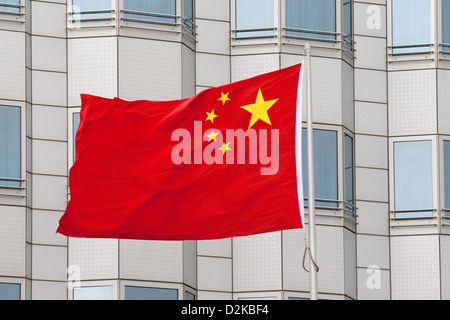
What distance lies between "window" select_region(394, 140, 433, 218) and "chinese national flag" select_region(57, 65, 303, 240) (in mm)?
10462

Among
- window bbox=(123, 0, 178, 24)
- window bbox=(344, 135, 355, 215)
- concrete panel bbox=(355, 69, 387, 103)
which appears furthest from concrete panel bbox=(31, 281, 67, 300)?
concrete panel bbox=(355, 69, 387, 103)

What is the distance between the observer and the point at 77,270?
33938 mm

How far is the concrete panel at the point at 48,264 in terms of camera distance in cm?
3381

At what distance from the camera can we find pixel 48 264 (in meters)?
33.9

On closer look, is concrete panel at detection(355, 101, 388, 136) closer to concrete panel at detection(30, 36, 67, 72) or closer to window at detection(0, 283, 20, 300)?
concrete panel at detection(30, 36, 67, 72)

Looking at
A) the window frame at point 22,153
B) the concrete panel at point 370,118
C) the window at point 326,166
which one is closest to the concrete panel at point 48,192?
the window frame at point 22,153

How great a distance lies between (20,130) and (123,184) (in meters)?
7.27

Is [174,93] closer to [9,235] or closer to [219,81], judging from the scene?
[219,81]

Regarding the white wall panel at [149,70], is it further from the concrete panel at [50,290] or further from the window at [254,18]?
the concrete panel at [50,290]

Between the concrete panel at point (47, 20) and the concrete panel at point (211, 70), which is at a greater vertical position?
the concrete panel at point (47, 20)

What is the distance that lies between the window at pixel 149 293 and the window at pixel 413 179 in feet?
21.6

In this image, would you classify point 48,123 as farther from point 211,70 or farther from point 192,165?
point 192,165

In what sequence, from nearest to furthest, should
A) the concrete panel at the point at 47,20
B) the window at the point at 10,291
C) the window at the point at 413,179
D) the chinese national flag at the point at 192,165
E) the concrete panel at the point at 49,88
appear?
the chinese national flag at the point at 192,165 < the window at the point at 10,291 < the concrete panel at the point at 49,88 < the concrete panel at the point at 47,20 < the window at the point at 413,179
